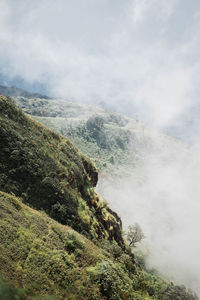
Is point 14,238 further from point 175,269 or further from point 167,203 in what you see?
point 167,203

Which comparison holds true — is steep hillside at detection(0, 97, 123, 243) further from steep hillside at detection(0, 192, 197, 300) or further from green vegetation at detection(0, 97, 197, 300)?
steep hillside at detection(0, 192, 197, 300)

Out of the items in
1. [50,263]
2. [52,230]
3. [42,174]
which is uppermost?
[42,174]

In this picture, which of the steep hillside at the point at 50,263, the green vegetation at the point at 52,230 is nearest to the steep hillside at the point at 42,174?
the green vegetation at the point at 52,230

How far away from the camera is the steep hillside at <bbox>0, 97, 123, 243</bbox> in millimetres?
20031

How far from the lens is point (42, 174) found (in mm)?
22000

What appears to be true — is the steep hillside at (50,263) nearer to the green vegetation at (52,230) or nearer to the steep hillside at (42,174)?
the green vegetation at (52,230)

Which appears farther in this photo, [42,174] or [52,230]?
[42,174]

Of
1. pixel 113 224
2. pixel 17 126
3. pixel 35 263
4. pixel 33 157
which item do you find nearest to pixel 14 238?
pixel 35 263

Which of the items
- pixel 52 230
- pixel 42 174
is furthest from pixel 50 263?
pixel 42 174

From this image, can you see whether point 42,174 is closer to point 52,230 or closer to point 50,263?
point 52,230

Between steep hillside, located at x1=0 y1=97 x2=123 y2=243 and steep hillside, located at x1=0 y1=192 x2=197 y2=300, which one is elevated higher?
steep hillside, located at x1=0 y1=97 x2=123 y2=243

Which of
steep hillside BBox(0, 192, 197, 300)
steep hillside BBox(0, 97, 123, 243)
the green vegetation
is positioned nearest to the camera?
steep hillside BBox(0, 192, 197, 300)

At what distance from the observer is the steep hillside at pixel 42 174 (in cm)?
2003

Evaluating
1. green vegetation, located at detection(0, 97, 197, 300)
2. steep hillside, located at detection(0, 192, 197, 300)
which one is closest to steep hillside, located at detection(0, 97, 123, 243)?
green vegetation, located at detection(0, 97, 197, 300)
